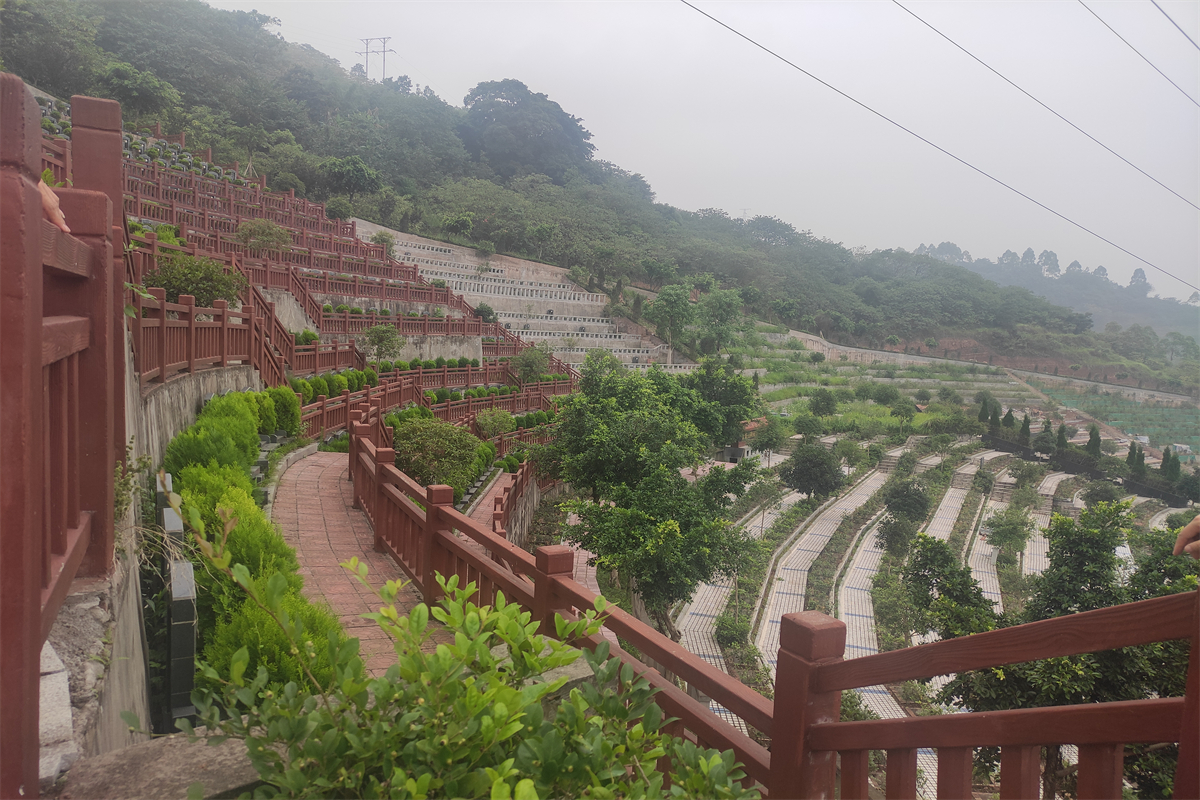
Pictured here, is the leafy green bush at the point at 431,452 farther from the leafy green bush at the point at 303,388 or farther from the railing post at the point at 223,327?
the railing post at the point at 223,327

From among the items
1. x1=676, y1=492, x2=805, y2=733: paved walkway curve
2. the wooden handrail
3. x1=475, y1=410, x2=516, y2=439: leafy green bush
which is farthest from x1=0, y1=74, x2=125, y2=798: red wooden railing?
x1=676, y1=492, x2=805, y2=733: paved walkway curve

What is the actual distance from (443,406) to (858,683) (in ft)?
50.2

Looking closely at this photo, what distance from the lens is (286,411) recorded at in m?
9.09

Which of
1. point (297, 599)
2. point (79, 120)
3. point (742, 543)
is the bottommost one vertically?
point (742, 543)

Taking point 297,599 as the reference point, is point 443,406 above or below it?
below

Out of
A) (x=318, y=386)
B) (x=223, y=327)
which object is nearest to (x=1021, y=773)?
(x=223, y=327)

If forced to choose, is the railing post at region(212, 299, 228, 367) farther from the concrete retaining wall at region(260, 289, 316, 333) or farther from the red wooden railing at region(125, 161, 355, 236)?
the red wooden railing at region(125, 161, 355, 236)

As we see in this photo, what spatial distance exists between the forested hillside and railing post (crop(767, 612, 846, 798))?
35262 mm

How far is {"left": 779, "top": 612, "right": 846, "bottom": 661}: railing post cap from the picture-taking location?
171cm

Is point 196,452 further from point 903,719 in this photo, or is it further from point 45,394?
point 903,719

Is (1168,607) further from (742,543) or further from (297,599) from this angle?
(742,543)

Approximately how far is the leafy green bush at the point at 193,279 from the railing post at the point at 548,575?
344 inches

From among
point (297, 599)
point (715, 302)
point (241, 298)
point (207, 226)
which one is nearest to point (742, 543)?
point (241, 298)

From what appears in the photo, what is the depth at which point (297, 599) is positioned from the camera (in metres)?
2.96
